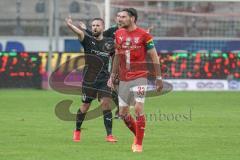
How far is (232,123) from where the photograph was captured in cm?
1727

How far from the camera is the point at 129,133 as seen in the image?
49.2 feet

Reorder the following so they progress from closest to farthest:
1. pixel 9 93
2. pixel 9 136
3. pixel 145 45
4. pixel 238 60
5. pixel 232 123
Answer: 1. pixel 145 45
2. pixel 9 136
3. pixel 232 123
4. pixel 9 93
5. pixel 238 60

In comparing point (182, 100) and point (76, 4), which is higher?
point (76, 4)

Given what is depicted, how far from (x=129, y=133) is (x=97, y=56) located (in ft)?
6.59

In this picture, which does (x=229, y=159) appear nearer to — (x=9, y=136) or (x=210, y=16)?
(x=9, y=136)

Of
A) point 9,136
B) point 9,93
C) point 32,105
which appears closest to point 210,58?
point 9,93

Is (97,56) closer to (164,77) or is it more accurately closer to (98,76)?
(98,76)

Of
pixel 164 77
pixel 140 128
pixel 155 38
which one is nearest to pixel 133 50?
pixel 140 128

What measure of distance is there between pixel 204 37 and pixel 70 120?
17.8 meters

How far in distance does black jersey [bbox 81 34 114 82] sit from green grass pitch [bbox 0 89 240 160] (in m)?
1.15

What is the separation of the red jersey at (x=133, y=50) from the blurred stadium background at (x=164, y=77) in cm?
124

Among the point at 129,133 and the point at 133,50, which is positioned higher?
the point at 133,50

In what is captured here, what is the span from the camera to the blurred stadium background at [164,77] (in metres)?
12.5

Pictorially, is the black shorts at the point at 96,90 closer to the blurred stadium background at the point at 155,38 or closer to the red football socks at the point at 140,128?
the red football socks at the point at 140,128
